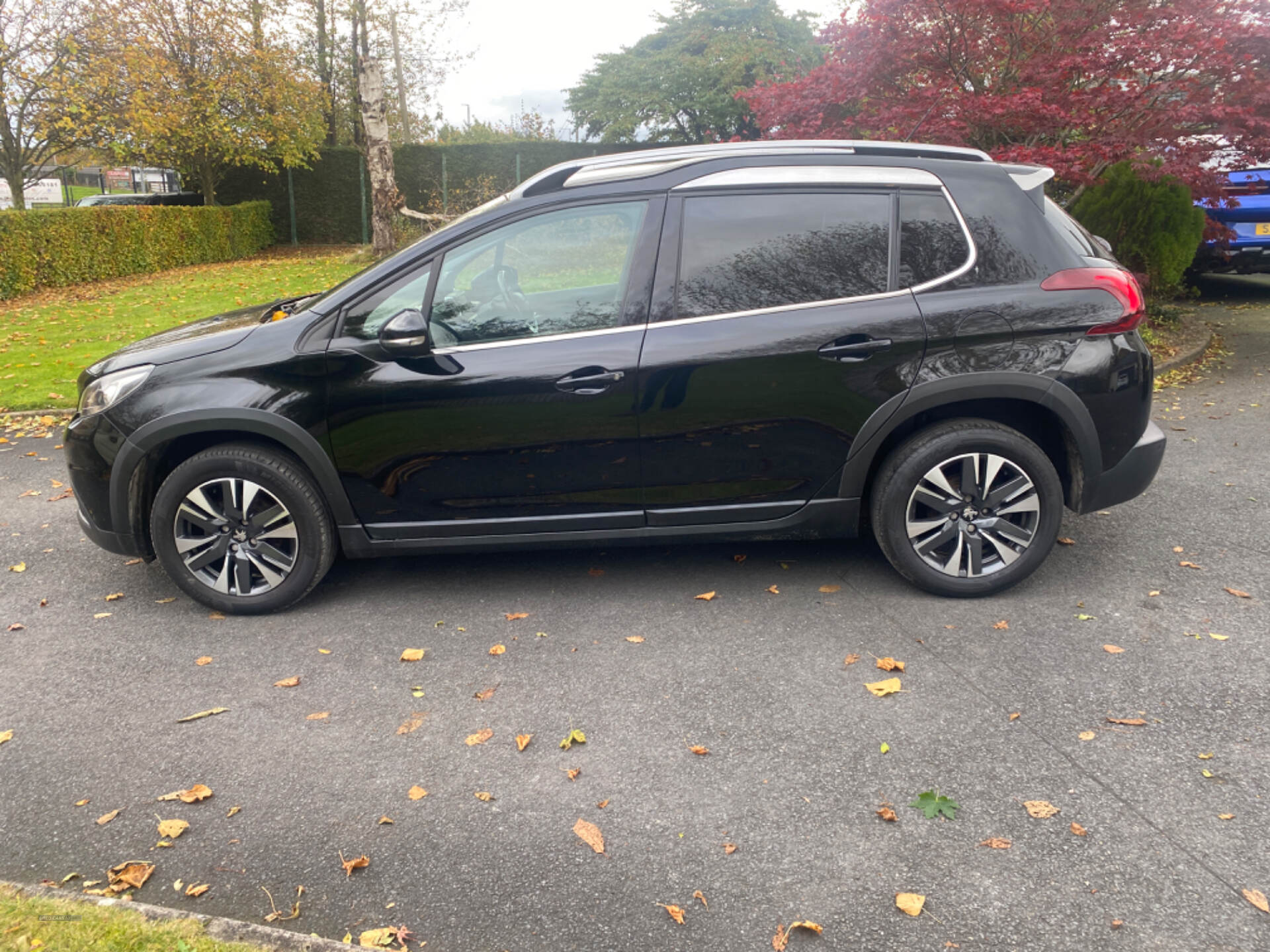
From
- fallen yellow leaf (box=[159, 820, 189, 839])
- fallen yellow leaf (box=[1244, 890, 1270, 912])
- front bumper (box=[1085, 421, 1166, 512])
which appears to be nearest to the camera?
fallen yellow leaf (box=[1244, 890, 1270, 912])

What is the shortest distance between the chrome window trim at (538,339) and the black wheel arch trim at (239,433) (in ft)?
2.25

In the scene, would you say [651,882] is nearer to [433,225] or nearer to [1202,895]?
[1202,895]

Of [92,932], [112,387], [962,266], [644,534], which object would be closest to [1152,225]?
[962,266]

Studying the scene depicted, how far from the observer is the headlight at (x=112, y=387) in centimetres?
421

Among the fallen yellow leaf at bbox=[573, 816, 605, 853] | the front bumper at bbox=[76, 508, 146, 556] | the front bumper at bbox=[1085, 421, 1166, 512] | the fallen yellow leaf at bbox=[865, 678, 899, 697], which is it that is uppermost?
the front bumper at bbox=[1085, 421, 1166, 512]

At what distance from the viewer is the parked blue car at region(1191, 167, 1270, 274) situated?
35.8 ft

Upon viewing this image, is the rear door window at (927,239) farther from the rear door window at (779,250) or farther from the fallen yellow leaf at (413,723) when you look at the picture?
the fallen yellow leaf at (413,723)

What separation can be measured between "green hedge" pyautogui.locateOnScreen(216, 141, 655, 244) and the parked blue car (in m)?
16.1

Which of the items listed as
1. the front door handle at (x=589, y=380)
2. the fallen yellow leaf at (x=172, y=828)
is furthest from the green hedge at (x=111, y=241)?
the fallen yellow leaf at (x=172, y=828)

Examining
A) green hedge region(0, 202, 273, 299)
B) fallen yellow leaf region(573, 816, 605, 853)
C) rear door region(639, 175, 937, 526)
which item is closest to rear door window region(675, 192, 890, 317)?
rear door region(639, 175, 937, 526)

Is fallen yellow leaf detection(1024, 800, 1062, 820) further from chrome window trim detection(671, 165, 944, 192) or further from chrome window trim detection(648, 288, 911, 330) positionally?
chrome window trim detection(671, 165, 944, 192)

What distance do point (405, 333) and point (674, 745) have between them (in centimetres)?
199

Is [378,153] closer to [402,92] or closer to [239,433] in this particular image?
[239,433]

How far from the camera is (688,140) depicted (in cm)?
3025
